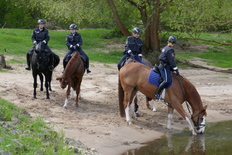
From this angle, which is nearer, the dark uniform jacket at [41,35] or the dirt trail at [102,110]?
the dirt trail at [102,110]

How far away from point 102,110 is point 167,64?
320cm

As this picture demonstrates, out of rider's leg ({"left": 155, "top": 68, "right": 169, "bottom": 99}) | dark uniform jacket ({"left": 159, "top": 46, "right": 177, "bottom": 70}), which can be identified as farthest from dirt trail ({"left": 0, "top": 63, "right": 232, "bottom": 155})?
dark uniform jacket ({"left": 159, "top": 46, "right": 177, "bottom": 70})

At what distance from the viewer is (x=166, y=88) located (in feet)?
37.4

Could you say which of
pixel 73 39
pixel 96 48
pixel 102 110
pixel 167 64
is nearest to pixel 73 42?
pixel 73 39

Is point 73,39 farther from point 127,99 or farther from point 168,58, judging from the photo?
point 168,58

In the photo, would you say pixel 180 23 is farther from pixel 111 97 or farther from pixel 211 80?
pixel 111 97

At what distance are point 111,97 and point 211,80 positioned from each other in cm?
652

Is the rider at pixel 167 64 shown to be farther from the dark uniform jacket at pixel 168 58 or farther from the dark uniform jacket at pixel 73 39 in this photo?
the dark uniform jacket at pixel 73 39

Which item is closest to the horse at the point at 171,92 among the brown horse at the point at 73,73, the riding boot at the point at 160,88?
the riding boot at the point at 160,88

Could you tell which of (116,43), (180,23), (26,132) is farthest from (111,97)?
(116,43)

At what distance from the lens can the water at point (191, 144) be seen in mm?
9734

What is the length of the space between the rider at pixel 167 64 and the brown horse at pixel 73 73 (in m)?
3.48

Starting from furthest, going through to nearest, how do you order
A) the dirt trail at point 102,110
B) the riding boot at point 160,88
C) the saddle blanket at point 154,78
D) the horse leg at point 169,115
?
the horse leg at point 169,115
the saddle blanket at point 154,78
the riding boot at point 160,88
the dirt trail at point 102,110

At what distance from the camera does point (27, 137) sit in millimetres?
7691
